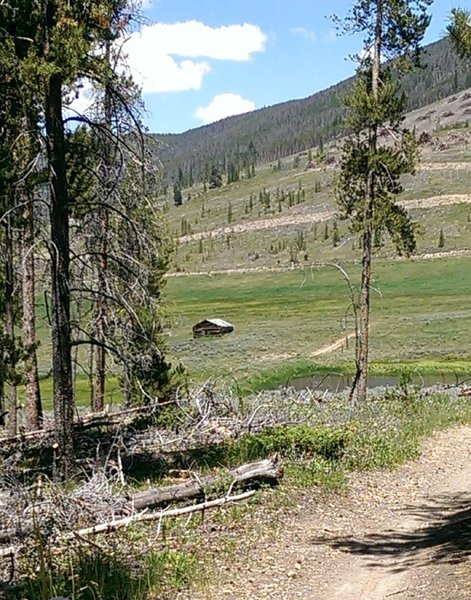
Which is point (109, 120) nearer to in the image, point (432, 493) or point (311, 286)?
point (432, 493)

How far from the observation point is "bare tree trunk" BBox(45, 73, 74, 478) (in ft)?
34.8

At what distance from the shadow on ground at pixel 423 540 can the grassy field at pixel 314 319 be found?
56.5 ft

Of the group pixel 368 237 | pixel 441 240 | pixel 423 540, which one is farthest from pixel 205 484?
pixel 441 240

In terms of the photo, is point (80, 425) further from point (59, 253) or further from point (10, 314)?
point (59, 253)

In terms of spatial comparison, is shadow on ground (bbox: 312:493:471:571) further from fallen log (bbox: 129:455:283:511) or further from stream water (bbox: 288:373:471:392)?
stream water (bbox: 288:373:471:392)

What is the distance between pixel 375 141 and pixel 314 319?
4740 centimetres

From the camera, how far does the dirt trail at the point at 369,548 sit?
7.81 m

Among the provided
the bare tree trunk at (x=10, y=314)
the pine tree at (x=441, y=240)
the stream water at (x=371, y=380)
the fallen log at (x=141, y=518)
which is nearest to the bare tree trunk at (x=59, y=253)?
the bare tree trunk at (x=10, y=314)

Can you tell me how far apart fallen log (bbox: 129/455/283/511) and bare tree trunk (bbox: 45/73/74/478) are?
177 centimetres

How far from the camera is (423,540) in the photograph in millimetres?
9438

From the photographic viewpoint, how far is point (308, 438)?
13695 mm

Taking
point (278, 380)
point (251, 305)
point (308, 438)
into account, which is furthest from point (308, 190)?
point (308, 438)

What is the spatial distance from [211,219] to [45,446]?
155 metres

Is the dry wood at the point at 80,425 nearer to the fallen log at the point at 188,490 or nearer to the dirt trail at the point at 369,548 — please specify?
the fallen log at the point at 188,490
